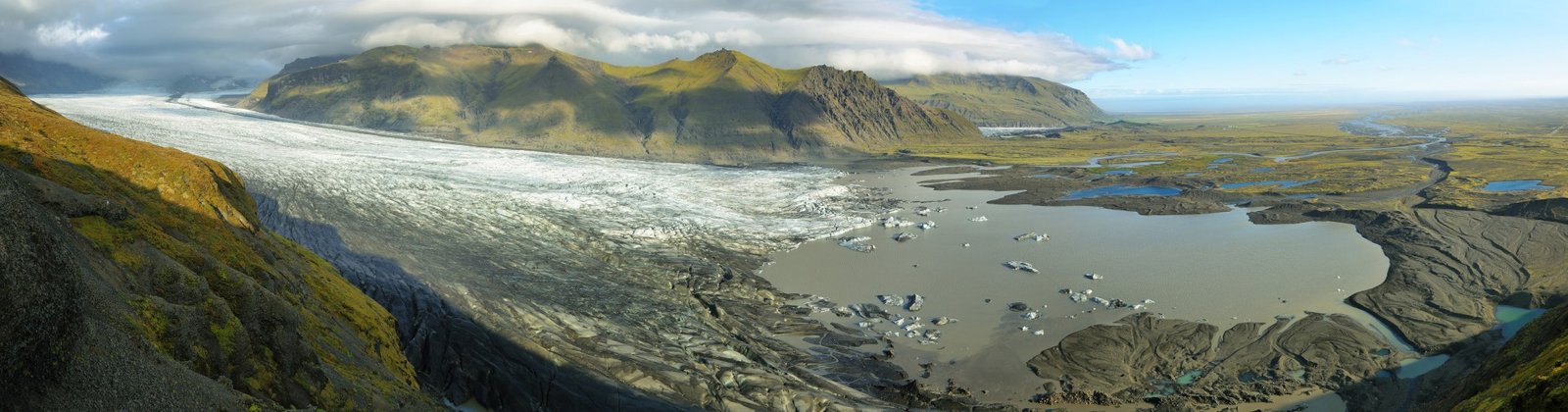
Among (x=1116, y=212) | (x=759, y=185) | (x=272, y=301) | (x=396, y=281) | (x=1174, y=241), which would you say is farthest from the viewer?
(x=759, y=185)

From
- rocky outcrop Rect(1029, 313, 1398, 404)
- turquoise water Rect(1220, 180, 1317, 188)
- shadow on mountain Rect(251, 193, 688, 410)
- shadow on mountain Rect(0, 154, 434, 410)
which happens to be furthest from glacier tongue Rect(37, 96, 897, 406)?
turquoise water Rect(1220, 180, 1317, 188)

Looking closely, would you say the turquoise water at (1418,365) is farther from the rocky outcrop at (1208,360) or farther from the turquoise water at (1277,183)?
the turquoise water at (1277,183)

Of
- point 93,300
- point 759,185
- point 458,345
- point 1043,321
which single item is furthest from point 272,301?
point 759,185

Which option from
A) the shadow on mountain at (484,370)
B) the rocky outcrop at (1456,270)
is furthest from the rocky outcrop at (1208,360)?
the shadow on mountain at (484,370)

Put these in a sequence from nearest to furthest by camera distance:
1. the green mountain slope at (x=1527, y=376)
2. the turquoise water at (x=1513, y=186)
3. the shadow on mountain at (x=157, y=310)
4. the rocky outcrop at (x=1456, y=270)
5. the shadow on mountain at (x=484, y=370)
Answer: the shadow on mountain at (x=157, y=310), the green mountain slope at (x=1527, y=376), the shadow on mountain at (x=484, y=370), the rocky outcrop at (x=1456, y=270), the turquoise water at (x=1513, y=186)

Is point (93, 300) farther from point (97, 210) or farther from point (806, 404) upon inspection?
point (806, 404)

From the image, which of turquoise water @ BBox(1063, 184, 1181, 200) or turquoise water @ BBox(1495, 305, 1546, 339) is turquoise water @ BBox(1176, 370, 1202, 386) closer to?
turquoise water @ BBox(1495, 305, 1546, 339)

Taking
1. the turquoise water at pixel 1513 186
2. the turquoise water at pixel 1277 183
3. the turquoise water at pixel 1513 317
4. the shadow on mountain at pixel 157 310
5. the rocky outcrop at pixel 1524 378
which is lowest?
the turquoise water at pixel 1513 317
